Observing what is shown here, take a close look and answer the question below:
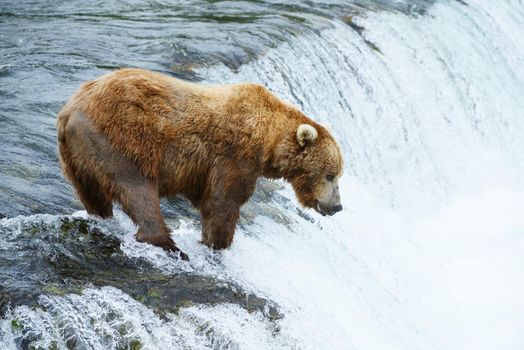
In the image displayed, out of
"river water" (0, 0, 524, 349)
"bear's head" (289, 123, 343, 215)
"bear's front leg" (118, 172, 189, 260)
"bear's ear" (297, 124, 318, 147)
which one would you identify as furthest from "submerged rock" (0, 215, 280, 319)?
"bear's ear" (297, 124, 318, 147)

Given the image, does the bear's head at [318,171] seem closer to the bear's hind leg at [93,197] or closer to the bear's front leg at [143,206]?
the bear's front leg at [143,206]

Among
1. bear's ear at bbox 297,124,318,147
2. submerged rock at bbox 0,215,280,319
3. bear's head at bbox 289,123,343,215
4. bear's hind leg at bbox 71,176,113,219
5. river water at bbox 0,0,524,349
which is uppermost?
bear's ear at bbox 297,124,318,147

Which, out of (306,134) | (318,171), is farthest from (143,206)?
(318,171)

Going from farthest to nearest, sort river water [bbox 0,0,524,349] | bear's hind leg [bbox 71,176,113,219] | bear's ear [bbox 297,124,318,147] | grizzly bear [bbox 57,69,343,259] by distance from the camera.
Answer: bear's ear [bbox 297,124,318,147] < bear's hind leg [bbox 71,176,113,219] < grizzly bear [bbox 57,69,343,259] < river water [bbox 0,0,524,349]

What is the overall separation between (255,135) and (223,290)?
3.34 ft

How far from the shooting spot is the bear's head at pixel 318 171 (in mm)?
5891

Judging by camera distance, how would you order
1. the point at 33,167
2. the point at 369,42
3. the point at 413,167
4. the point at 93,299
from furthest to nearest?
the point at 369,42 → the point at 413,167 → the point at 33,167 → the point at 93,299

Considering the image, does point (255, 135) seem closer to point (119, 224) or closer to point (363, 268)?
point (119, 224)

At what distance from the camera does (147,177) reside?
5.24m

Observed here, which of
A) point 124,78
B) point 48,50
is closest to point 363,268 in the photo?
point 124,78

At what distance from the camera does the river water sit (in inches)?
197

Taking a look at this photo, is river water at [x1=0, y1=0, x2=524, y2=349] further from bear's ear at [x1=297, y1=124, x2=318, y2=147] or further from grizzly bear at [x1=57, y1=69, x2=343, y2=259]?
bear's ear at [x1=297, y1=124, x2=318, y2=147]

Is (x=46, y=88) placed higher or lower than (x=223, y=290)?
lower

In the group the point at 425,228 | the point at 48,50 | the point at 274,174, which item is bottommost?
the point at 425,228
